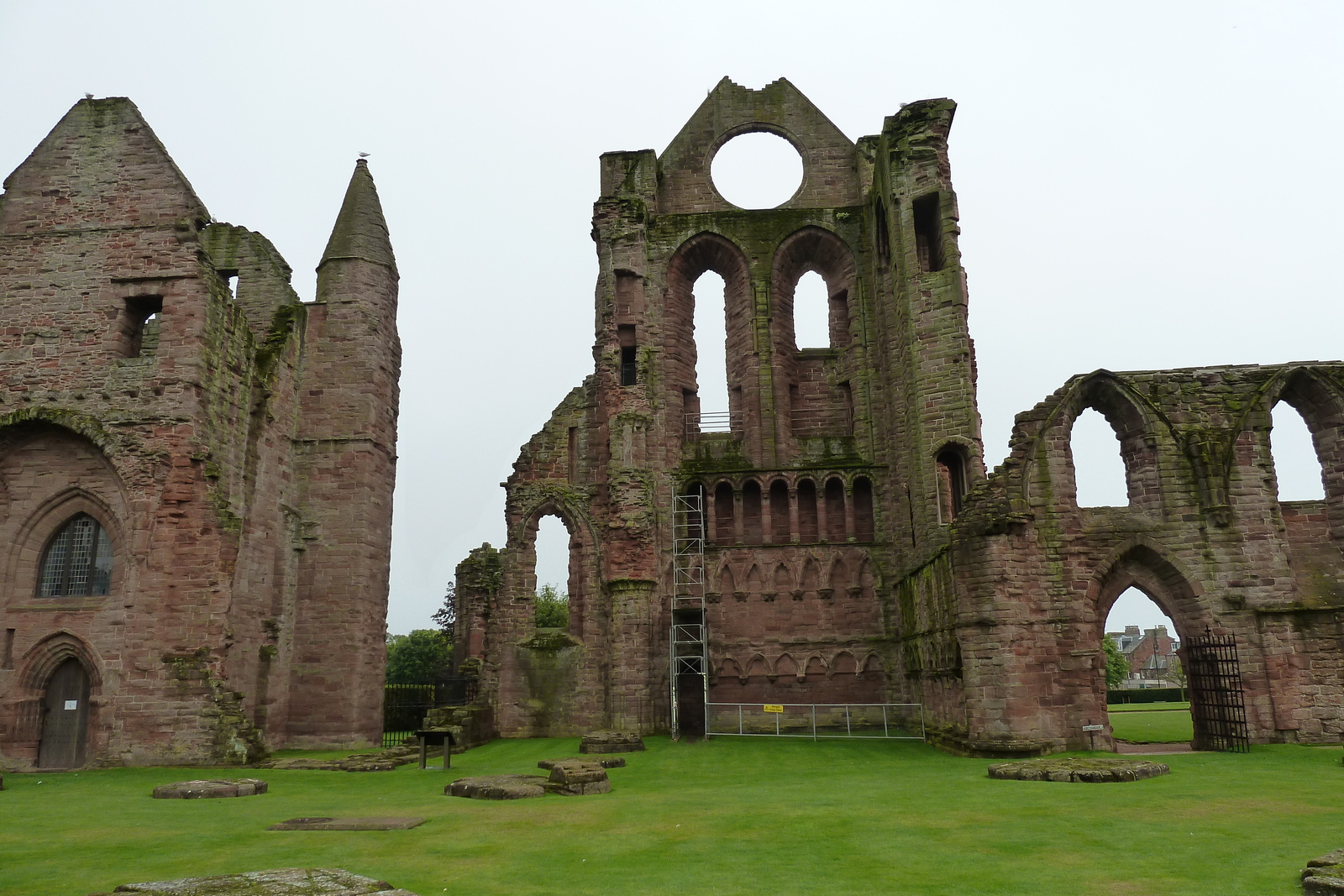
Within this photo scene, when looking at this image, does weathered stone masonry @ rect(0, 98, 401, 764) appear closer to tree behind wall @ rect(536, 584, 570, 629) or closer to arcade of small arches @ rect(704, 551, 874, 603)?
arcade of small arches @ rect(704, 551, 874, 603)

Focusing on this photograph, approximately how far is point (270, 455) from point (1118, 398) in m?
16.7

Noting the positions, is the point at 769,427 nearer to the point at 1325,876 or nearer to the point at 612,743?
the point at 612,743

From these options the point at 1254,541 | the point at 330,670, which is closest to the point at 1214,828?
the point at 1254,541

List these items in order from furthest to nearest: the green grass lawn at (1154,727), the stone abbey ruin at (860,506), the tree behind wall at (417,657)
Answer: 1. the tree behind wall at (417,657)
2. the green grass lawn at (1154,727)
3. the stone abbey ruin at (860,506)

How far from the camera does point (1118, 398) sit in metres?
17.2

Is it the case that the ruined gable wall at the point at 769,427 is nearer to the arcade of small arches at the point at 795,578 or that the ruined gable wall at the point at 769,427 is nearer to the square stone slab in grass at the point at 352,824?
the arcade of small arches at the point at 795,578

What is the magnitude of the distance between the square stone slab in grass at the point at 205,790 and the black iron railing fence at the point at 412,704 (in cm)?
1263

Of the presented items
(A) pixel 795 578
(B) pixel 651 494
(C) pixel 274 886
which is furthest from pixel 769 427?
(C) pixel 274 886

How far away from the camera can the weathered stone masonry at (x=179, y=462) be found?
53.2 ft

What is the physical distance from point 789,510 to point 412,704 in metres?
11.6

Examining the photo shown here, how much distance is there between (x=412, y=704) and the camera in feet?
85.6

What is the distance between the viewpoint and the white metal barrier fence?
69.8 feet

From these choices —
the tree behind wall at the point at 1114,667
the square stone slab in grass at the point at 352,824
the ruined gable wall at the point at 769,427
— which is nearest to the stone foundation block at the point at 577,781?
the square stone slab in grass at the point at 352,824

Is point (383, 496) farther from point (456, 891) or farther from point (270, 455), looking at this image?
point (456, 891)
